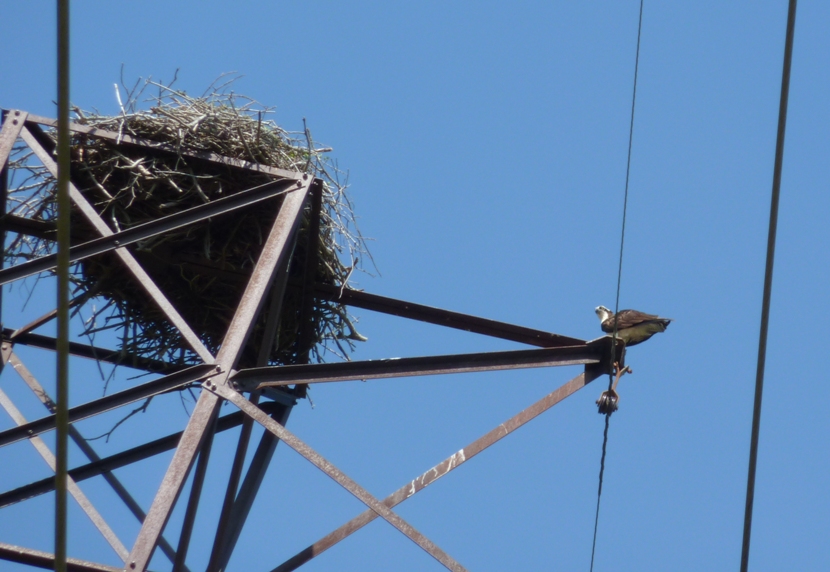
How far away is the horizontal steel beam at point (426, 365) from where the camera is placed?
5.55 m

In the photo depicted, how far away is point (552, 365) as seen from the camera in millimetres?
5688

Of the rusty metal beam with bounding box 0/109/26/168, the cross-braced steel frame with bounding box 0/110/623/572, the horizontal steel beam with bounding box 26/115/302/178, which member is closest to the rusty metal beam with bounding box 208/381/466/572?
the cross-braced steel frame with bounding box 0/110/623/572

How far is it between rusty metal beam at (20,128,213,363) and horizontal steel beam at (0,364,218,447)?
5.3 inches

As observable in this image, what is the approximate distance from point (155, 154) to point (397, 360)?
2.48m

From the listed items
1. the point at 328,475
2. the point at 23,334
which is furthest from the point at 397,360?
the point at 23,334

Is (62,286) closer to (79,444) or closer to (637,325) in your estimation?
(79,444)

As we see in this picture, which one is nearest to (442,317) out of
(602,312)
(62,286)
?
(62,286)

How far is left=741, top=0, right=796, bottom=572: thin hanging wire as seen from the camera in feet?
13.4

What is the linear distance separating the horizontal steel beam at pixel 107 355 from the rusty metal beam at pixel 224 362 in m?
1.37

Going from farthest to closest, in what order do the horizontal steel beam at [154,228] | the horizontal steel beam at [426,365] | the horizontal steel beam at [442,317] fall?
the horizontal steel beam at [442,317] < the horizontal steel beam at [154,228] < the horizontal steel beam at [426,365]

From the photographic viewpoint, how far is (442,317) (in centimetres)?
655

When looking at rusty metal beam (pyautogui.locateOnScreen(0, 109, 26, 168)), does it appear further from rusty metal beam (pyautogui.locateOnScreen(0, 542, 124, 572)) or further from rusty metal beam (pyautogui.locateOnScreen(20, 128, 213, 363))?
rusty metal beam (pyautogui.locateOnScreen(0, 542, 124, 572))

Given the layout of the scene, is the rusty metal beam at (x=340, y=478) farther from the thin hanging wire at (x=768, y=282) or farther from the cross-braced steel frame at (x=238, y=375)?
the thin hanging wire at (x=768, y=282)

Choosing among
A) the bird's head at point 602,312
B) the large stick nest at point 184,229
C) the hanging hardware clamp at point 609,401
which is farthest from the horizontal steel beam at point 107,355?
the bird's head at point 602,312
